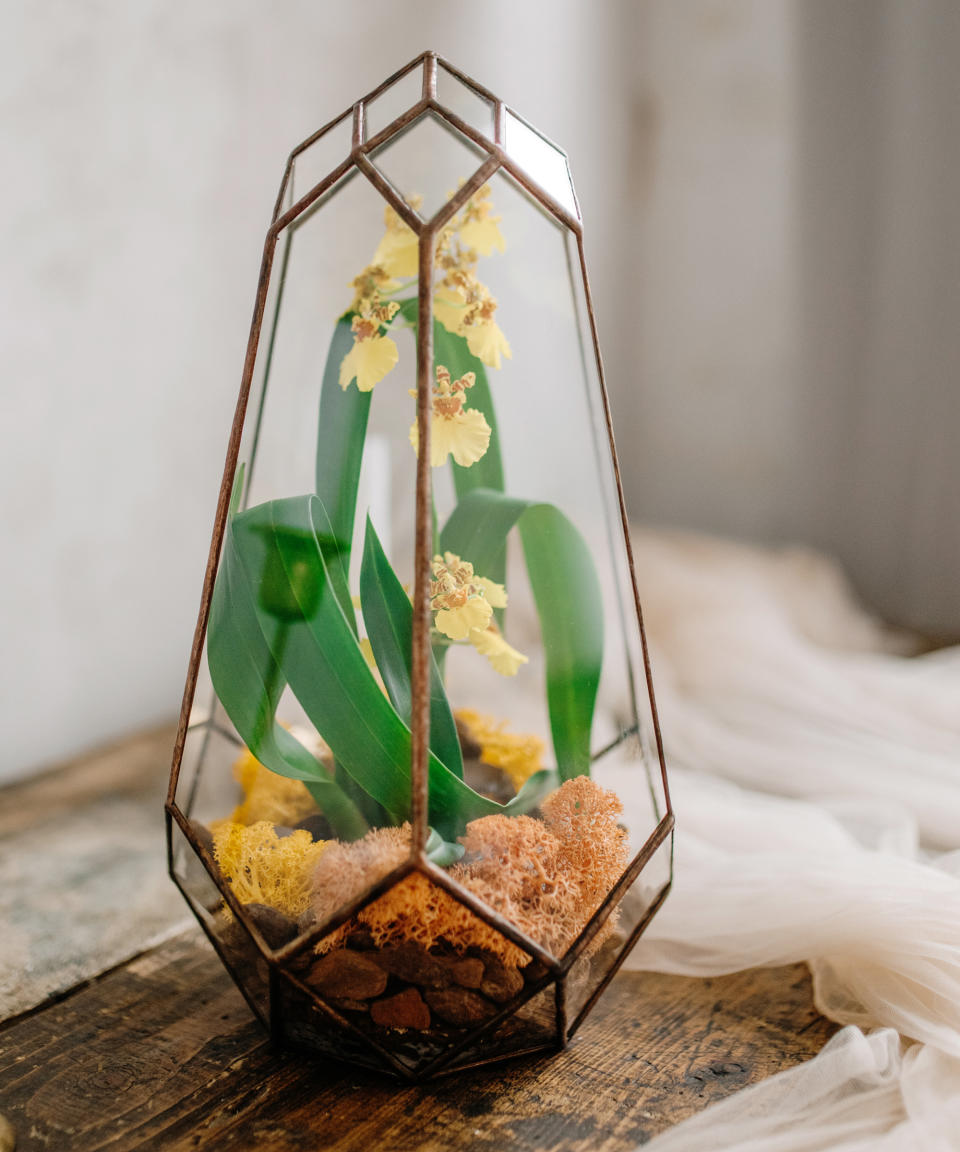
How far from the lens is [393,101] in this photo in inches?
20.3

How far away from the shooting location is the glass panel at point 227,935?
0.51 m

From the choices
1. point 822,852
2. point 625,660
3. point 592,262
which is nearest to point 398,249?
point 625,660

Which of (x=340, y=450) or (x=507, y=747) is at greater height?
(x=340, y=450)

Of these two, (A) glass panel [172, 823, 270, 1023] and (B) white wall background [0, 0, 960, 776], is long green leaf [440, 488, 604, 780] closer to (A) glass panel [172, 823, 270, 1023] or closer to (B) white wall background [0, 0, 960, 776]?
(A) glass panel [172, 823, 270, 1023]

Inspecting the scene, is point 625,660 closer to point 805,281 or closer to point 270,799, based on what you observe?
point 270,799

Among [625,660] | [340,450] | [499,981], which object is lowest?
[499,981]

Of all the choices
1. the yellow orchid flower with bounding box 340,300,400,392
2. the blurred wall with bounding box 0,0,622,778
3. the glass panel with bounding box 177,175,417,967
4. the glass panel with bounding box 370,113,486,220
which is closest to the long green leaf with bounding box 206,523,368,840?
the glass panel with bounding box 177,175,417,967

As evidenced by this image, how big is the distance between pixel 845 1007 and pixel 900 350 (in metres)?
1.50

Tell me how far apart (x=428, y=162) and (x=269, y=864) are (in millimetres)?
411

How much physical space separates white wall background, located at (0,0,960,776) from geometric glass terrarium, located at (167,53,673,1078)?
596 millimetres

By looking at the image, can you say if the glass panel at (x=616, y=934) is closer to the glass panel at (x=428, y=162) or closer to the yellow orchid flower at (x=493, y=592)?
the yellow orchid flower at (x=493, y=592)

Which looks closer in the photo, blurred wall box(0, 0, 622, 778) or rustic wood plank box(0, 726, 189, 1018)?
rustic wood plank box(0, 726, 189, 1018)

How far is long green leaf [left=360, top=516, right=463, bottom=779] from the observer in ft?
1.59

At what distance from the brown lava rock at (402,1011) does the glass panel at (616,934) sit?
0.08 metres
